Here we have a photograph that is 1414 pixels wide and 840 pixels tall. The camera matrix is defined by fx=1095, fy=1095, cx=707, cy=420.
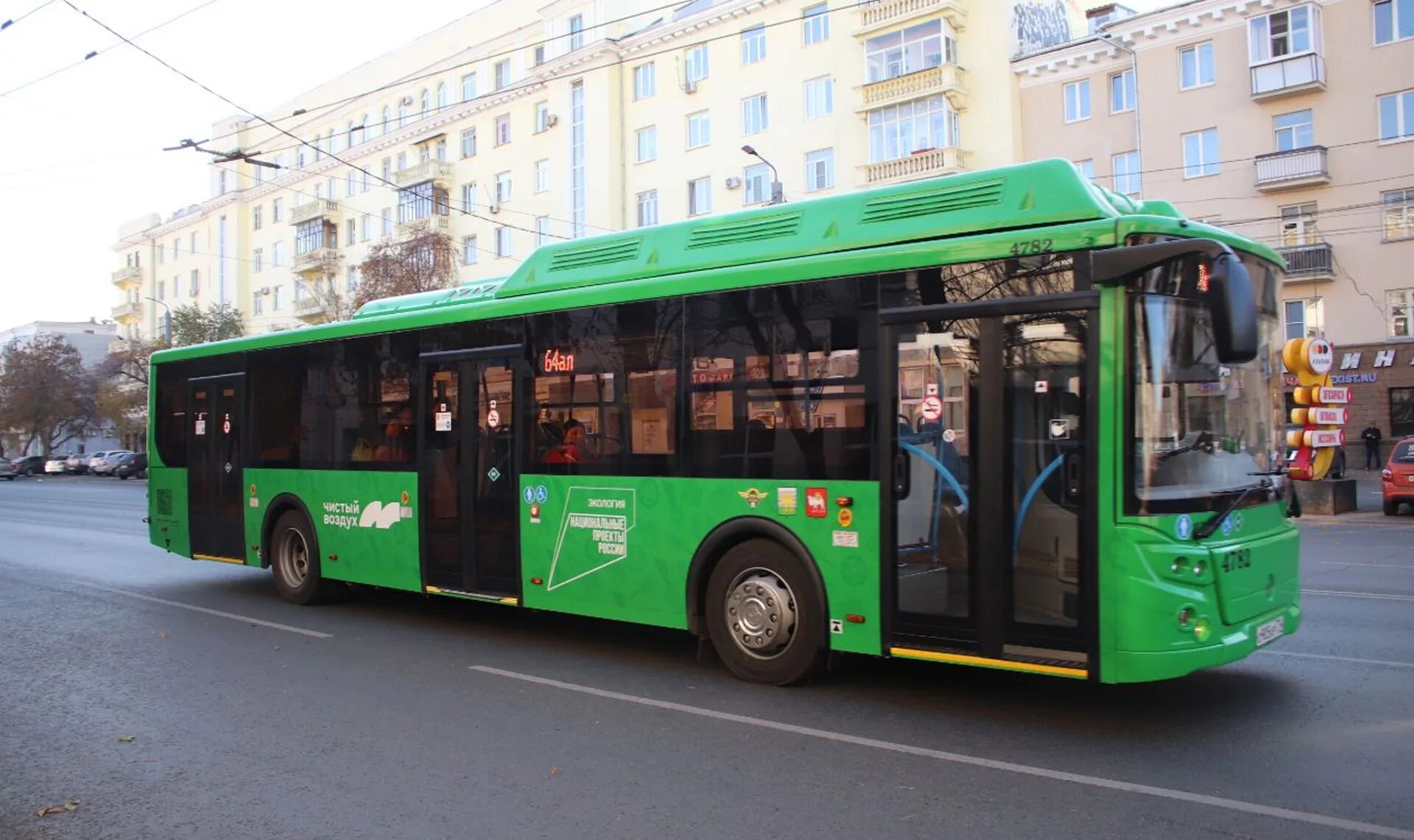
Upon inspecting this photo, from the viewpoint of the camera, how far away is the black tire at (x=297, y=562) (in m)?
11.5

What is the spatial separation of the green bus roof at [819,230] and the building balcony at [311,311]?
157ft

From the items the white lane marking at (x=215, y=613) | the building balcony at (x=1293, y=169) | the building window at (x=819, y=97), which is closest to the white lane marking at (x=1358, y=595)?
the white lane marking at (x=215, y=613)

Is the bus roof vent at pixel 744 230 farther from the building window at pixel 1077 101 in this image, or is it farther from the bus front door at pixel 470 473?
the building window at pixel 1077 101

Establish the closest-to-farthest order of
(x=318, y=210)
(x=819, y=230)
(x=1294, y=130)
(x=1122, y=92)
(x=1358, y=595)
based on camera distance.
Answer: (x=819, y=230) < (x=1358, y=595) < (x=1294, y=130) < (x=1122, y=92) < (x=318, y=210)

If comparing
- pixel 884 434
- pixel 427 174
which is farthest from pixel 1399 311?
pixel 427 174

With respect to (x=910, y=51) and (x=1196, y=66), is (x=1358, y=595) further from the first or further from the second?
(x=910, y=51)

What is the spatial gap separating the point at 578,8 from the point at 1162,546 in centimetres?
4747

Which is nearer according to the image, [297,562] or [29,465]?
[297,562]

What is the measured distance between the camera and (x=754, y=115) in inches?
1684

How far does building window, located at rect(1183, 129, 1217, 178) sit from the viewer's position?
116ft

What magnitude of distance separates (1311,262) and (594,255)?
107 feet

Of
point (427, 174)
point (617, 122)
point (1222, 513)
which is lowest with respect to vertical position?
point (1222, 513)

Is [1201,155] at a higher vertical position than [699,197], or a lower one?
lower

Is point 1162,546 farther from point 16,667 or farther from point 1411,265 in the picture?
point 1411,265
